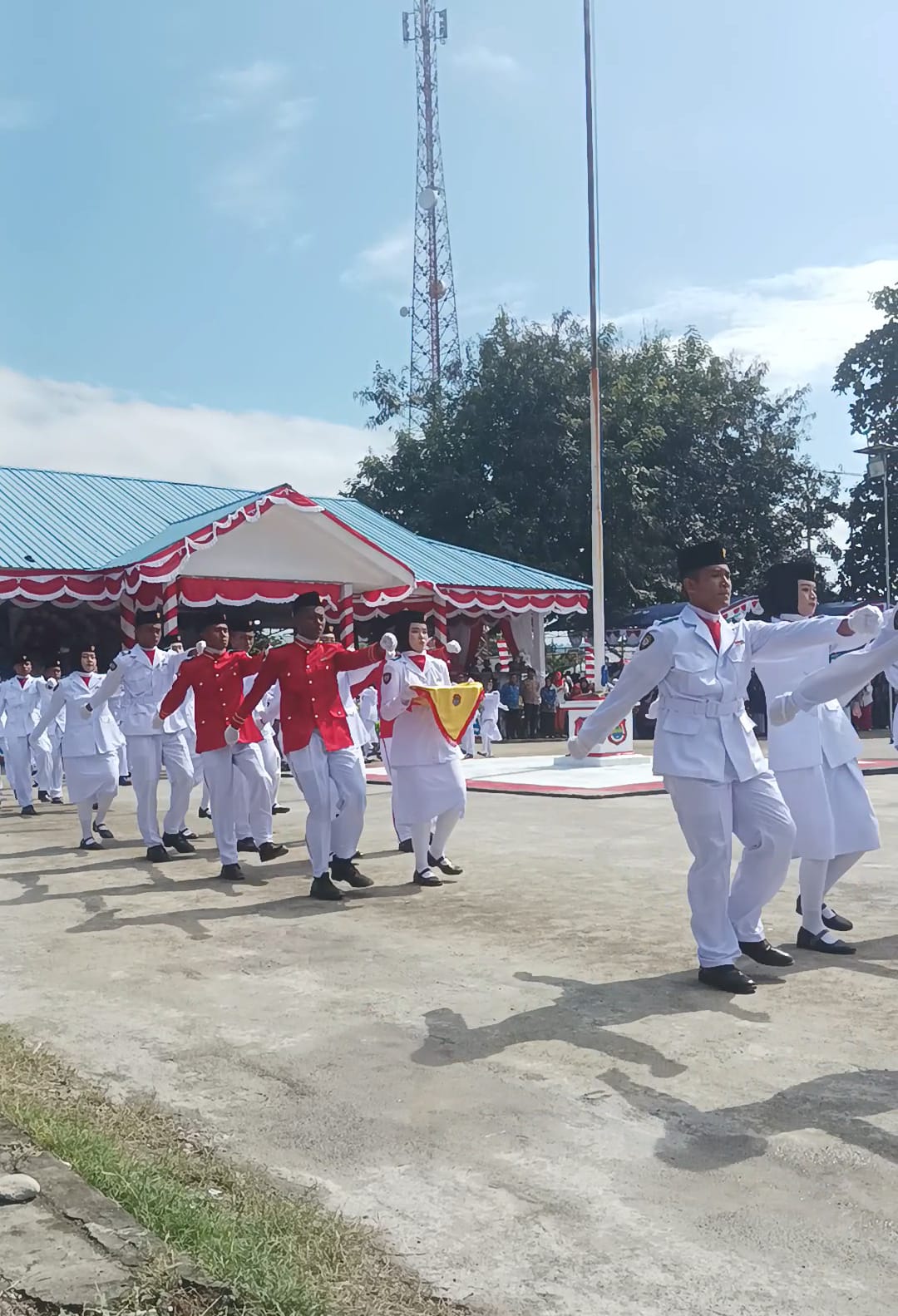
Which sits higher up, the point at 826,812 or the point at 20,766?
the point at 826,812

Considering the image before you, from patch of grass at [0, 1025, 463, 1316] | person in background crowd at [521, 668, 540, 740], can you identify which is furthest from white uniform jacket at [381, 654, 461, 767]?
person in background crowd at [521, 668, 540, 740]

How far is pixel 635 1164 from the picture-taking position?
11.8 ft

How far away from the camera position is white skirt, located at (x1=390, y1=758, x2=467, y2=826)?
888 cm

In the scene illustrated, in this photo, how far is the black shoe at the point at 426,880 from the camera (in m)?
8.62

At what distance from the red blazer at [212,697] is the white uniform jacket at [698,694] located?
183 inches

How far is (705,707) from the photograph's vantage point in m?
5.61

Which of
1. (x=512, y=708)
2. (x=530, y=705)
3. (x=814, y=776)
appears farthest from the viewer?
(x=530, y=705)

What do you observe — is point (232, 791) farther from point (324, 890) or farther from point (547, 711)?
point (547, 711)

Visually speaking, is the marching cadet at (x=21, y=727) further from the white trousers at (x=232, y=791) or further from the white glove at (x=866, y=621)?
the white glove at (x=866, y=621)

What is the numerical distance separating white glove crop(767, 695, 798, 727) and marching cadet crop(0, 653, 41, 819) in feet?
39.3

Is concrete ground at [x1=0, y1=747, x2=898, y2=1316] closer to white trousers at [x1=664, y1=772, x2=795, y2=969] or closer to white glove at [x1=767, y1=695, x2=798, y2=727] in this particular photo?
white trousers at [x1=664, y1=772, x2=795, y2=969]

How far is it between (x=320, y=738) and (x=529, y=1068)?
4.07 m

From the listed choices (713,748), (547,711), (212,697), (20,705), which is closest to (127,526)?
(20,705)

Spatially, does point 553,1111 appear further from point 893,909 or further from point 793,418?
point 793,418
